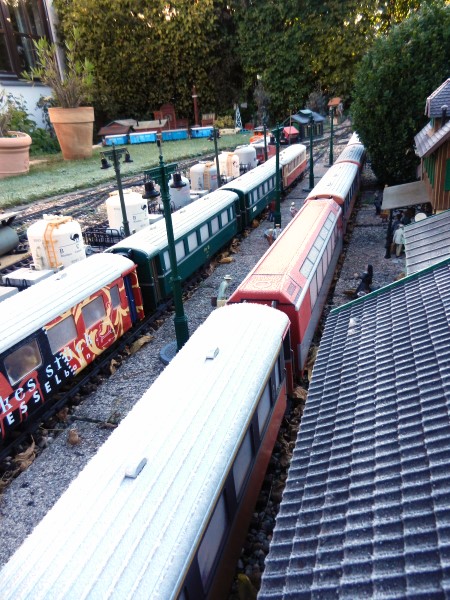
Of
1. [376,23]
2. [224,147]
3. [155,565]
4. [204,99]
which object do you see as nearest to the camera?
[155,565]

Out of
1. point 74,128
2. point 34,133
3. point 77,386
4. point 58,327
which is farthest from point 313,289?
point 34,133

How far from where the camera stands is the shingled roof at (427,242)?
10306 millimetres

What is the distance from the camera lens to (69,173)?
107ft

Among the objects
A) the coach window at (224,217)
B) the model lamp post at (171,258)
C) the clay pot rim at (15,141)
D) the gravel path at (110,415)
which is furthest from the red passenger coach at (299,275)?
the clay pot rim at (15,141)

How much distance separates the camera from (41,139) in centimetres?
4241

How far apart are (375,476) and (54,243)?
11877 mm

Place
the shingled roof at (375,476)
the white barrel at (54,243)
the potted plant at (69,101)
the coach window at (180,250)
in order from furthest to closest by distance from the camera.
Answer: the potted plant at (69,101)
the coach window at (180,250)
the white barrel at (54,243)
the shingled roof at (375,476)

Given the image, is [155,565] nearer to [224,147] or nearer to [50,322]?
[50,322]

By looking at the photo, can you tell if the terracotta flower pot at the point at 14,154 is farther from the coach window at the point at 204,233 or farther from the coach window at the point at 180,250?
the coach window at the point at 180,250

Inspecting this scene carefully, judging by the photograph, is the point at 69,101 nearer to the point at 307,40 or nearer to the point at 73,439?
the point at 307,40

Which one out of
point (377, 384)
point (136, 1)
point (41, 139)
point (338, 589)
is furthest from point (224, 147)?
point (338, 589)

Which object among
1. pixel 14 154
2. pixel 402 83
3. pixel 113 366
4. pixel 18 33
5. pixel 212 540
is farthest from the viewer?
pixel 18 33

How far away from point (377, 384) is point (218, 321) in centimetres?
355

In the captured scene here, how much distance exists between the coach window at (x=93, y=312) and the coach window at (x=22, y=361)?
5.38 ft
